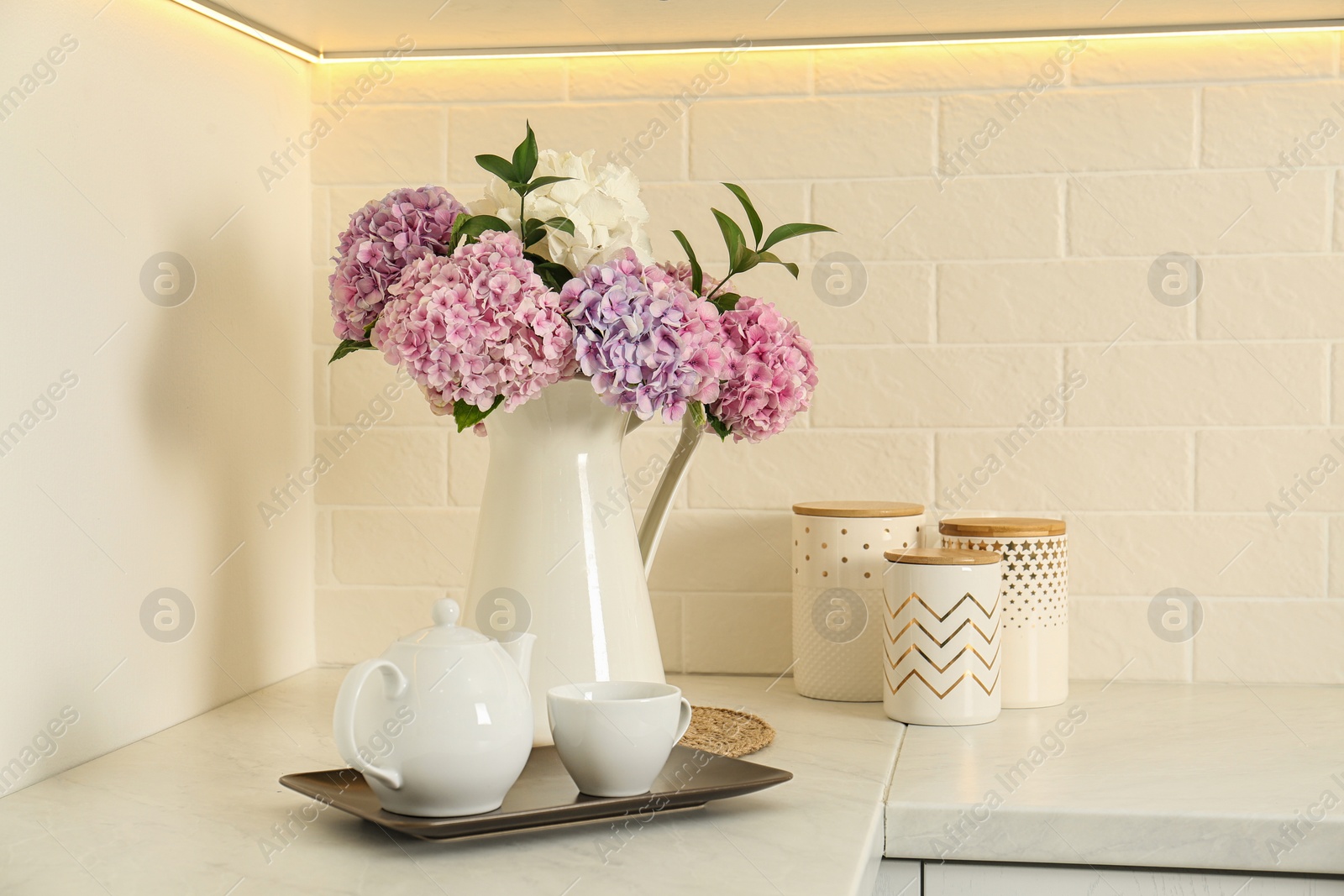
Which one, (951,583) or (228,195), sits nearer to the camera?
(951,583)

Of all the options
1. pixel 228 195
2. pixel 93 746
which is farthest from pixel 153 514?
pixel 228 195

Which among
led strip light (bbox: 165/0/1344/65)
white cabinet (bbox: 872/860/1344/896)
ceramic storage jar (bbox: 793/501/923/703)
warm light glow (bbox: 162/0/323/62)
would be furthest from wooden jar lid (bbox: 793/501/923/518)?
warm light glow (bbox: 162/0/323/62)

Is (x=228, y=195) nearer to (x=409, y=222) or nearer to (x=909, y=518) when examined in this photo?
(x=409, y=222)

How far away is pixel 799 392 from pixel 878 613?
0.27 metres

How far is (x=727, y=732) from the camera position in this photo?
1031mm

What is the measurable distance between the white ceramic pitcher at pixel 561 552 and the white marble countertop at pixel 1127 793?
249 mm

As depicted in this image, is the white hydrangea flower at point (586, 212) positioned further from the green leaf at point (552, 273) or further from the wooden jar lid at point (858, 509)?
the wooden jar lid at point (858, 509)

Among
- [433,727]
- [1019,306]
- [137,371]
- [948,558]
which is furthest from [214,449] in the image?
[1019,306]

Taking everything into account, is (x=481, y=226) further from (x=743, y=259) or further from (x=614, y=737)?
(x=614, y=737)

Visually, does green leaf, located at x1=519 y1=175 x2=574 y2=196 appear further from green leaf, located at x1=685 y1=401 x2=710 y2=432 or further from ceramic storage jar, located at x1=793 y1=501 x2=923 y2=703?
ceramic storage jar, located at x1=793 y1=501 x2=923 y2=703

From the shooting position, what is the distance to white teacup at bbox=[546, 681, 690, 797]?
780 millimetres

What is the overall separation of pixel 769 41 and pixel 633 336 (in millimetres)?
544

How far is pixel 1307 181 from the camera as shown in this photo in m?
1.23

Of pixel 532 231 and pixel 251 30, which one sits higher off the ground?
pixel 251 30
